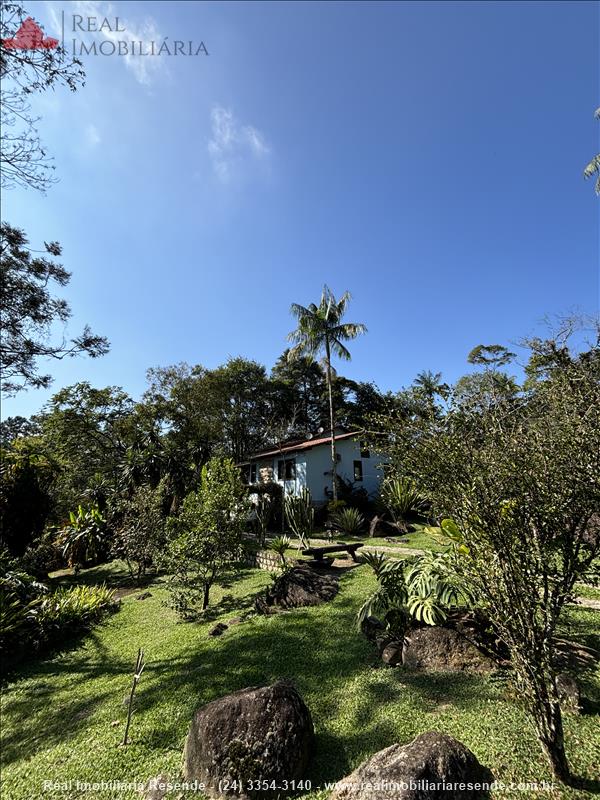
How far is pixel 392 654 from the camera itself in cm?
497

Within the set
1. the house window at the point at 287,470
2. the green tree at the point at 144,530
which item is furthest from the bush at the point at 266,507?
the green tree at the point at 144,530

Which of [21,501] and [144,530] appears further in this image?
[21,501]

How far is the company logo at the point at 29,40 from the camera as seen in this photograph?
5.14 metres

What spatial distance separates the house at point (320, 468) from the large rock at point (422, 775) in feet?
57.3

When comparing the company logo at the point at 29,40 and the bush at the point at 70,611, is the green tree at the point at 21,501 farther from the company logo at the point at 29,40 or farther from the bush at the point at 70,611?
the company logo at the point at 29,40

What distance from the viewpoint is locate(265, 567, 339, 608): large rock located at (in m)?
7.73

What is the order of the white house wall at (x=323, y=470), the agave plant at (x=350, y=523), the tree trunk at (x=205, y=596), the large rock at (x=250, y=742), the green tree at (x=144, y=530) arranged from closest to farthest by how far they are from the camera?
the large rock at (x=250, y=742), the tree trunk at (x=205, y=596), the green tree at (x=144, y=530), the agave plant at (x=350, y=523), the white house wall at (x=323, y=470)

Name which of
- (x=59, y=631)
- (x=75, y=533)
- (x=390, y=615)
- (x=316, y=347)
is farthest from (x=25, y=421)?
(x=390, y=615)

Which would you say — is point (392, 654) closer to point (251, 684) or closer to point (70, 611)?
point (251, 684)

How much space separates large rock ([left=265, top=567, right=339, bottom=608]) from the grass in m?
0.42

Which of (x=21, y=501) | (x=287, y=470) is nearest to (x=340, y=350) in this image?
(x=287, y=470)

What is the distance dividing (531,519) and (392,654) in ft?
10.8

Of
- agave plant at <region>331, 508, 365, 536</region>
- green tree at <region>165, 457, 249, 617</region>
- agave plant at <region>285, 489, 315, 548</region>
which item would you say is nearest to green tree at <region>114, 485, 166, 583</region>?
green tree at <region>165, 457, 249, 617</region>

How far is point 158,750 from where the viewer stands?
405 centimetres
